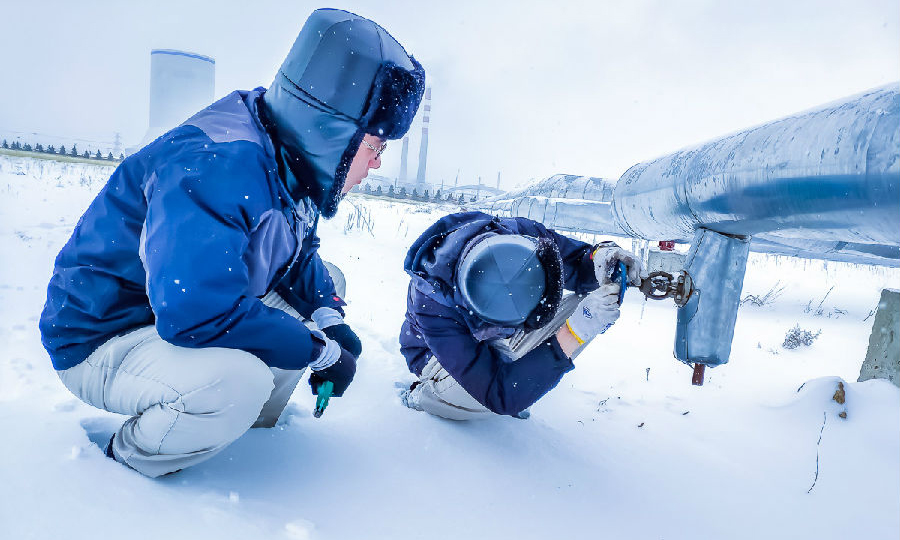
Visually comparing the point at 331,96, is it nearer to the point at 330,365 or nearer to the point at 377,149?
the point at 377,149

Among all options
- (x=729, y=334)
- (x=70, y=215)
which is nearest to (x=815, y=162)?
(x=729, y=334)

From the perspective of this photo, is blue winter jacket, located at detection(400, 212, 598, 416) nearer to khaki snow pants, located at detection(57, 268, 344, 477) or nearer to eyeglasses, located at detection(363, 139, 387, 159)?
eyeglasses, located at detection(363, 139, 387, 159)

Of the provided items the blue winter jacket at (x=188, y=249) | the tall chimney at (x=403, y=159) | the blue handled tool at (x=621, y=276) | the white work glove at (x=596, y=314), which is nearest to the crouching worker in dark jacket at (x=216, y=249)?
the blue winter jacket at (x=188, y=249)

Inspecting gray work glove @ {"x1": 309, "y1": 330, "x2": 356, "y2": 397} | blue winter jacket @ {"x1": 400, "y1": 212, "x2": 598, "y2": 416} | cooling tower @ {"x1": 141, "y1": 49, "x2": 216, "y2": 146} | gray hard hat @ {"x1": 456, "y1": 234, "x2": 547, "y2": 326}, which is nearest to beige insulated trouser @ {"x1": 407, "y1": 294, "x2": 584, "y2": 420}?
blue winter jacket @ {"x1": 400, "y1": 212, "x2": 598, "y2": 416}

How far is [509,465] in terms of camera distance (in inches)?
71.9

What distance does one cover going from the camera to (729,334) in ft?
7.44

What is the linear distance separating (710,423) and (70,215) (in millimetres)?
8033

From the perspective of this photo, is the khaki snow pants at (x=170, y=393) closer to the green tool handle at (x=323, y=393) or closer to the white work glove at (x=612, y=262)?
the green tool handle at (x=323, y=393)

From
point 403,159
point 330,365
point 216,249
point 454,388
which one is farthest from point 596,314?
point 403,159

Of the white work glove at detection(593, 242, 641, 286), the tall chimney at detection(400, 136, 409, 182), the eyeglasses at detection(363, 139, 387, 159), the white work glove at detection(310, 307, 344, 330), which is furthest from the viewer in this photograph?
the tall chimney at detection(400, 136, 409, 182)

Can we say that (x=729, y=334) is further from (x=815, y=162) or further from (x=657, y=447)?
(x=815, y=162)

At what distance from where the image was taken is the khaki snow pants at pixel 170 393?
1.31m

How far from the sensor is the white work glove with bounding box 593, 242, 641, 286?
6.74ft

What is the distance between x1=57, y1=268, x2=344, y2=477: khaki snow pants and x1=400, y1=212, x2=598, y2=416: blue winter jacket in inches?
26.5
